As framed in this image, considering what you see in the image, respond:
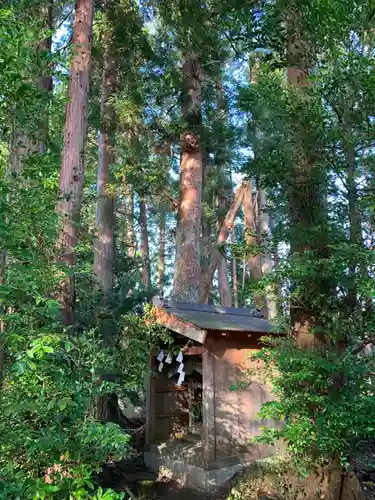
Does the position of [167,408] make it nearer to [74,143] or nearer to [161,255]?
[74,143]

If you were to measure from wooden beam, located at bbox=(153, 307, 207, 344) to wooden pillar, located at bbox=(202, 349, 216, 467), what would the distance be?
371 mm

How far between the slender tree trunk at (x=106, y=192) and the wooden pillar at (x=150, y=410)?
62.7 inches

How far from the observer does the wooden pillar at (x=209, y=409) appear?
605cm

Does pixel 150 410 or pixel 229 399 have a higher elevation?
pixel 229 399

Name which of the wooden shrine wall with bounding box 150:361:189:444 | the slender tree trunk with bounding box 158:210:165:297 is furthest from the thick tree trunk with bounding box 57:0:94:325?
the slender tree trunk with bounding box 158:210:165:297

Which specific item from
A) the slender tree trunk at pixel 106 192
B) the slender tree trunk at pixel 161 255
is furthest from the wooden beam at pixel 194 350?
the slender tree trunk at pixel 161 255

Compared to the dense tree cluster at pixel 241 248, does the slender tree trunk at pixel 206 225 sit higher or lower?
higher

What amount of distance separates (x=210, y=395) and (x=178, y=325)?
1.20 m

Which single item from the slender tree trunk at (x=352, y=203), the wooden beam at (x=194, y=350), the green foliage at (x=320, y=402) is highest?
the slender tree trunk at (x=352, y=203)

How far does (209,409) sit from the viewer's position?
6.21 meters

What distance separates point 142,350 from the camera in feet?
22.6

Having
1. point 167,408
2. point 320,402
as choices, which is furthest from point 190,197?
point 320,402

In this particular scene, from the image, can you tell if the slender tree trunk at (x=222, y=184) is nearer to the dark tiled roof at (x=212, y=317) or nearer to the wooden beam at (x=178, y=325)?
the dark tiled roof at (x=212, y=317)

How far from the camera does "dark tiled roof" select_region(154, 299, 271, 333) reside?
6.38 meters
